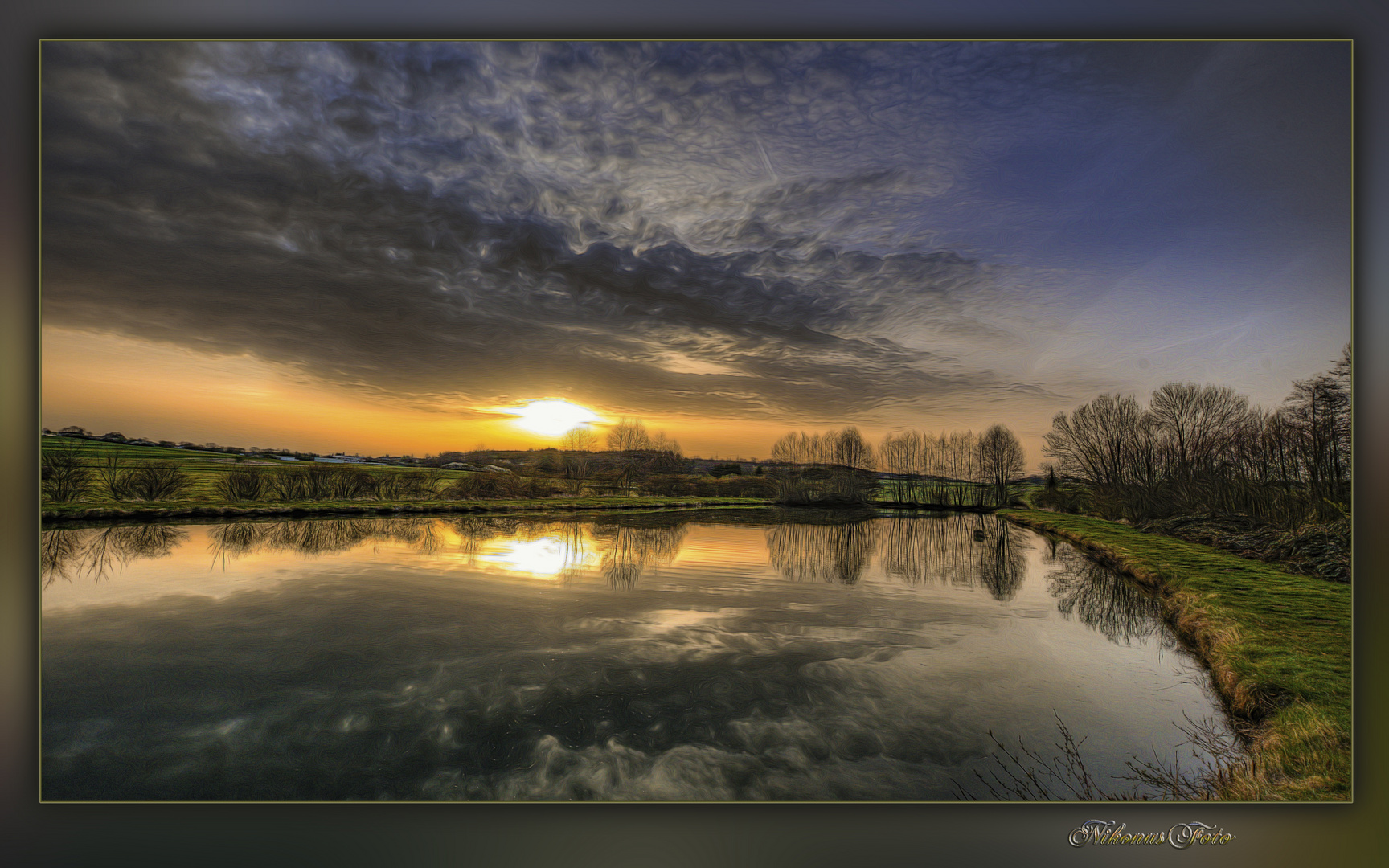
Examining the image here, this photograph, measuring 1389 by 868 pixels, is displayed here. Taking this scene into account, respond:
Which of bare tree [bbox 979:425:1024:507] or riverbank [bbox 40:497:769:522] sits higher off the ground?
bare tree [bbox 979:425:1024:507]

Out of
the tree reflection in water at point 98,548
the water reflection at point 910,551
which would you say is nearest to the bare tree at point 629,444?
the water reflection at point 910,551

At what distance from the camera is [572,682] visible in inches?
171

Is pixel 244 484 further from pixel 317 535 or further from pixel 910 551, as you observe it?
pixel 910 551

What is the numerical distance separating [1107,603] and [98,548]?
13870 mm

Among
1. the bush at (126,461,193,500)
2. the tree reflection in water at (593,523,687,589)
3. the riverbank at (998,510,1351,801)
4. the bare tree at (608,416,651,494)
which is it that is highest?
the bare tree at (608,416,651,494)

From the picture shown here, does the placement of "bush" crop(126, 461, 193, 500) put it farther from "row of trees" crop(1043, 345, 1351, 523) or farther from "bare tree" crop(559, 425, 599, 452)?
"row of trees" crop(1043, 345, 1351, 523)

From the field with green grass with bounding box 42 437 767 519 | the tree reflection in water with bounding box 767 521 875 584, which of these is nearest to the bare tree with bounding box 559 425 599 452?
the field with green grass with bounding box 42 437 767 519

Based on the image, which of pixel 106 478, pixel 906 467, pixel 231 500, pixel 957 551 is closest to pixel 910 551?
pixel 957 551

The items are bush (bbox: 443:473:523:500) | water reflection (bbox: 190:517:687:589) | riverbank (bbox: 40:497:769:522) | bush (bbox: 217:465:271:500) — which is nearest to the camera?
bush (bbox: 217:465:271:500)

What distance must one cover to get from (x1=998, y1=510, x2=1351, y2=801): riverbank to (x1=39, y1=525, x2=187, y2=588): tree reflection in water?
9.49 metres

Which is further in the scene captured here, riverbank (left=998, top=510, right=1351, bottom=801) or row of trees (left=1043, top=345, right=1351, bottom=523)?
row of trees (left=1043, top=345, right=1351, bottom=523)

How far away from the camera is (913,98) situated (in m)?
4.31

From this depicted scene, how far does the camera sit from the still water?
10.7 feet

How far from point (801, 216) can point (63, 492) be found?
7.49 m
